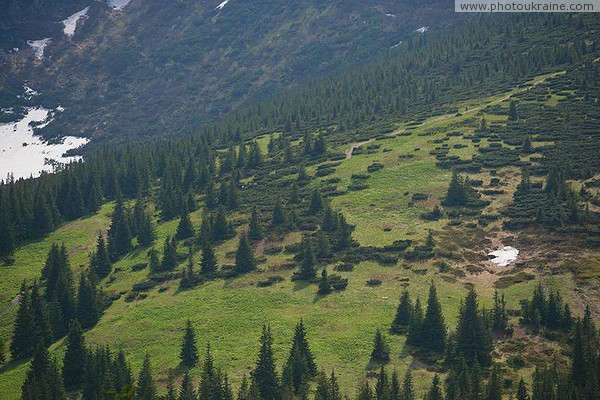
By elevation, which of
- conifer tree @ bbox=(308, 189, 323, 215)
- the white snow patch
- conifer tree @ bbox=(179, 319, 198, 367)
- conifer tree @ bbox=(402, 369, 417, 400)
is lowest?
conifer tree @ bbox=(402, 369, 417, 400)

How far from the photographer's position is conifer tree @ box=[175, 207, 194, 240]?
140 meters

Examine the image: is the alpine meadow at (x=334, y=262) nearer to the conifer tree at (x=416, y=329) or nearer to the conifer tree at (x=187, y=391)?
the conifer tree at (x=416, y=329)

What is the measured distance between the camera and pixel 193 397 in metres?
73.2

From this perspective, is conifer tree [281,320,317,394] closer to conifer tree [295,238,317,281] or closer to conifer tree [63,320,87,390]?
conifer tree [295,238,317,281]

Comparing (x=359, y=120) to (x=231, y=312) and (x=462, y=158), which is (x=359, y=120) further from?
(x=231, y=312)

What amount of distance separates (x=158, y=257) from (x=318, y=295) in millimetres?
39809

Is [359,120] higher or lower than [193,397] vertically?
higher

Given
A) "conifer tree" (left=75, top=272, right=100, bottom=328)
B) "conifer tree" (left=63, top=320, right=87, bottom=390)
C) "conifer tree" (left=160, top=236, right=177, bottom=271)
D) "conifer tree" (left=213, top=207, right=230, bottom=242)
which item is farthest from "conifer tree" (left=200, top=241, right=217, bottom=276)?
"conifer tree" (left=63, top=320, right=87, bottom=390)

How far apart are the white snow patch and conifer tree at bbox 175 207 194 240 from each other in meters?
57.5

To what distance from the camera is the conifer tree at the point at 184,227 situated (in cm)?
13988

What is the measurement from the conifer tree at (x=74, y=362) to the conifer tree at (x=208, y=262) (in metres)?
30.7

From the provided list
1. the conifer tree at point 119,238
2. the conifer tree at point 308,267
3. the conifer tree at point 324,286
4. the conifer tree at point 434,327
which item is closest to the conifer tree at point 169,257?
the conifer tree at point 119,238

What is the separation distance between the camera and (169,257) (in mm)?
127875

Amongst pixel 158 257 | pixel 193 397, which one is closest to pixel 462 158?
pixel 158 257
